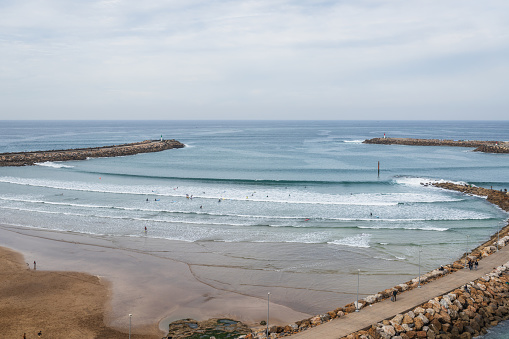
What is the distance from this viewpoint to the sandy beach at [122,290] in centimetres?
1720

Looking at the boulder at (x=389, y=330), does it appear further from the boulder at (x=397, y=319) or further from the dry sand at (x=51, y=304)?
the dry sand at (x=51, y=304)

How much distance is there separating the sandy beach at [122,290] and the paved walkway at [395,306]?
228 cm

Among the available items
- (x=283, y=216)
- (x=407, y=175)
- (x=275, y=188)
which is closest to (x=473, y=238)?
(x=283, y=216)

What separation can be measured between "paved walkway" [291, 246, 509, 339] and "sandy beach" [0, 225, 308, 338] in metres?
2.28

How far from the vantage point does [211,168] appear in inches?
2458

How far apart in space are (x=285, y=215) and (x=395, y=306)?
17787mm

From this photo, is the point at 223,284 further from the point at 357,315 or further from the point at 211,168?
the point at 211,168

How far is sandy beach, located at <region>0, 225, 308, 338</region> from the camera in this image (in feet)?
56.4

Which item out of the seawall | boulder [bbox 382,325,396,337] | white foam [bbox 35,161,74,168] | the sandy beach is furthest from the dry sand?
white foam [bbox 35,161,74,168]

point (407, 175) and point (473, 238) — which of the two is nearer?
point (473, 238)

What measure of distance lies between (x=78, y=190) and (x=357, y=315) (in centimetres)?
3740

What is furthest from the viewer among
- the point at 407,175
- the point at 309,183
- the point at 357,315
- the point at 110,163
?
the point at 110,163

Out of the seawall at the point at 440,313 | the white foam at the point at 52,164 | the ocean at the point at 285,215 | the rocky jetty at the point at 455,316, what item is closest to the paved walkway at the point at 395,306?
the seawall at the point at 440,313

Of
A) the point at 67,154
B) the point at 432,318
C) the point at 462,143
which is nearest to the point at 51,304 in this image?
the point at 432,318
